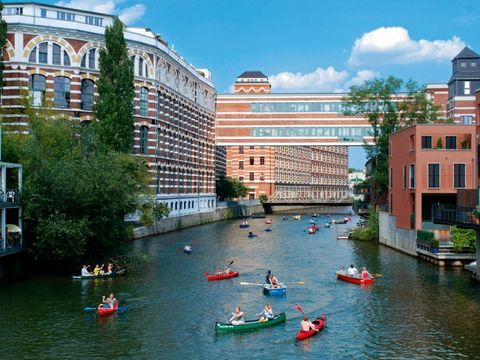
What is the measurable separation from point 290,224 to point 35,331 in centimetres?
8438

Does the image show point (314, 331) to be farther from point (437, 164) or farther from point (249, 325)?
point (437, 164)

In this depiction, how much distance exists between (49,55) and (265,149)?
95.4 metres

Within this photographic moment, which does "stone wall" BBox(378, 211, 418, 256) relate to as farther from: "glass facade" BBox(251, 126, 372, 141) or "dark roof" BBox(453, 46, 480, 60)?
"dark roof" BBox(453, 46, 480, 60)

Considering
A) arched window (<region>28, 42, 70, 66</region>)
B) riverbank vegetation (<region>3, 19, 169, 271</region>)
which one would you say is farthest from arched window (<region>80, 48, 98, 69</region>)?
riverbank vegetation (<region>3, 19, 169, 271</region>)

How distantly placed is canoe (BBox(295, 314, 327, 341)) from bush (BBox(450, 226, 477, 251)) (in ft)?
76.9

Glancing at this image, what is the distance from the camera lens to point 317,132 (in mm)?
114062

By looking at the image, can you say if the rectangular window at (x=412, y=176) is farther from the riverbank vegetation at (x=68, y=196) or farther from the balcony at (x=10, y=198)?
the balcony at (x=10, y=198)

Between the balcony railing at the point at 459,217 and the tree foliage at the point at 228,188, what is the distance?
97644mm

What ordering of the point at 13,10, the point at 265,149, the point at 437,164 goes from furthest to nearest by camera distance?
the point at 265,149 → the point at 13,10 → the point at 437,164

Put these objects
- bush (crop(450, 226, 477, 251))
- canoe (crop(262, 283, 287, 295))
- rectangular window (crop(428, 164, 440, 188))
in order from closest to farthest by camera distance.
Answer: canoe (crop(262, 283, 287, 295)) → bush (crop(450, 226, 477, 251)) → rectangular window (crop(428, 164, 440, 188))

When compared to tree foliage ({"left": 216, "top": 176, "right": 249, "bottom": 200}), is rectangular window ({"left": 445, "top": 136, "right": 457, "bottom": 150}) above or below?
above

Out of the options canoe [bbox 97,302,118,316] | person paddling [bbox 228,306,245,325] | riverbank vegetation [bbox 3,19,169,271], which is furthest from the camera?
riverbank vegetation [bbox 3,19,169,271]

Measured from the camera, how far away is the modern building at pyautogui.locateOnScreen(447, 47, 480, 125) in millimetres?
132250

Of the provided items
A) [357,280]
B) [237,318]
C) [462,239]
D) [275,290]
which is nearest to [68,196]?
[275,290]
